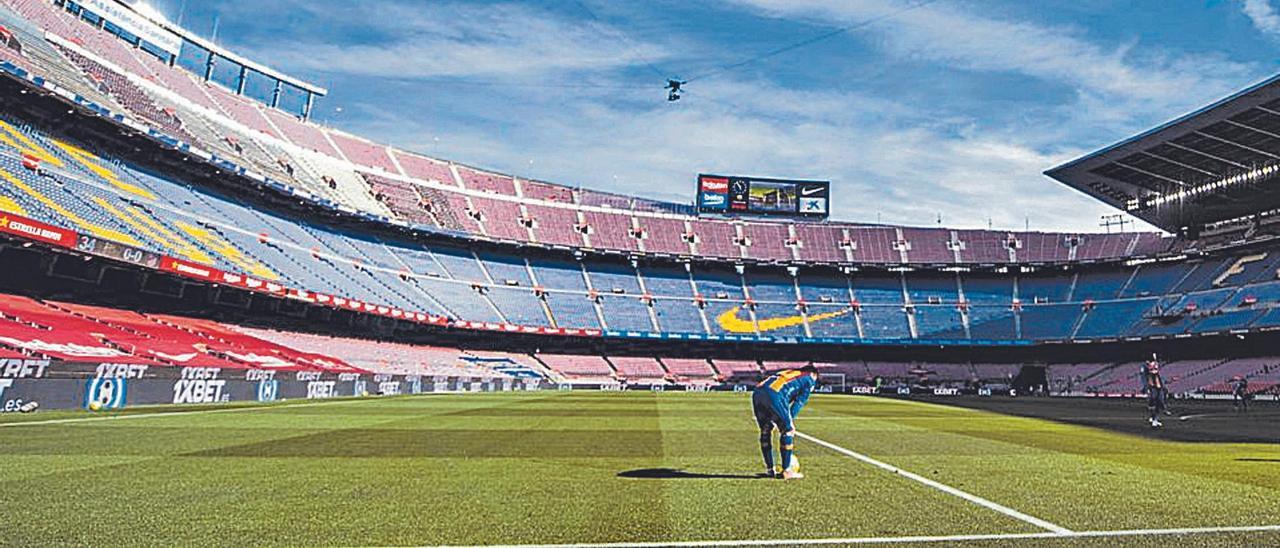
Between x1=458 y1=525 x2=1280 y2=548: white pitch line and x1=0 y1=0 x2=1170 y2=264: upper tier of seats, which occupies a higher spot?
x1=0 y1=0 x2=1170 y2=264: upper tier of seats

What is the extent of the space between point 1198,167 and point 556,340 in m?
49.6

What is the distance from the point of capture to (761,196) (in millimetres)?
81625

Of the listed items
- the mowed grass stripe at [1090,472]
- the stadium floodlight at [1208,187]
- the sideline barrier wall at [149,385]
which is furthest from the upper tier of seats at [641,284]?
the mowed grass stripe at [1090,472]

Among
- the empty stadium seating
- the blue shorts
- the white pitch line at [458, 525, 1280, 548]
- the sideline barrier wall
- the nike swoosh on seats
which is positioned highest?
the empty stadium seating

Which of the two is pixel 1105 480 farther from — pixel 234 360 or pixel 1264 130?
pixel 1264 130

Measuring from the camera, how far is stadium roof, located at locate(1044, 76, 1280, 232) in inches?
1747

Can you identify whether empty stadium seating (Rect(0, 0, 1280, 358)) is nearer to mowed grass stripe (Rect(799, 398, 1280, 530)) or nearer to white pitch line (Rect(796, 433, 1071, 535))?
white pitch line (Rect(796, 433, 1071, 535))

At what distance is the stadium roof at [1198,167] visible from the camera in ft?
146

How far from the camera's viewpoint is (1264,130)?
44938 mm

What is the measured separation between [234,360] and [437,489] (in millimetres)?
30816

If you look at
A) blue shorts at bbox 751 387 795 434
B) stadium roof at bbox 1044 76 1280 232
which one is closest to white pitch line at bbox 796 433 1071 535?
blue shorts at bbox 751 387 795 434

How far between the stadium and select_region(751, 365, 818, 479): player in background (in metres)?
0.44

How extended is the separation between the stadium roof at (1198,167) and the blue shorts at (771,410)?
148 feet

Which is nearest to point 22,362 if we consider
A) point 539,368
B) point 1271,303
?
point 539,368
